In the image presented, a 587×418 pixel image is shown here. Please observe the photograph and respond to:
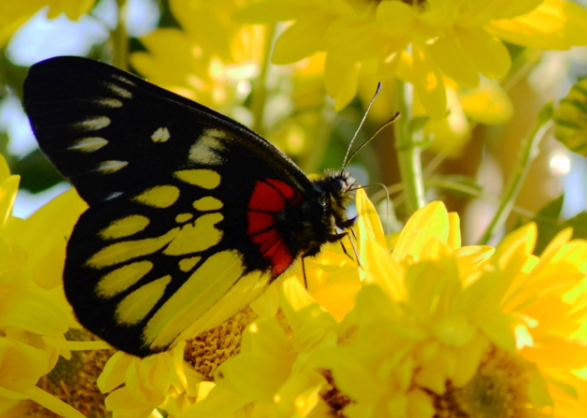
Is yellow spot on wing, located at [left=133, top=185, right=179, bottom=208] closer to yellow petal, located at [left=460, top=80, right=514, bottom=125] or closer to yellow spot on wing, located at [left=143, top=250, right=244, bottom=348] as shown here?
yellow spot on wing, located at [left=143, top=250, right=244, bottom=348]

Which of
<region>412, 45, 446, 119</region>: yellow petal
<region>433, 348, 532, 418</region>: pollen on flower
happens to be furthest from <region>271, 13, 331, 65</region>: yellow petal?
<region>433, 348, 532, 418</region>: pollen on flower

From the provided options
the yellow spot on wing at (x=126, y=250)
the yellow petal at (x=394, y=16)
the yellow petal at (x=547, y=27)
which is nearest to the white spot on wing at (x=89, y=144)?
the yellow spot on wing at (x=126, y=250)

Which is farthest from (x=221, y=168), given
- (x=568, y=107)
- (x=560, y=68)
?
(x=560, y=68)

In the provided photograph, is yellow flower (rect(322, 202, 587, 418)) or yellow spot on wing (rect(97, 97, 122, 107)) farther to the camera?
yellow spot on wing (rect(97, 97, 122, 107))

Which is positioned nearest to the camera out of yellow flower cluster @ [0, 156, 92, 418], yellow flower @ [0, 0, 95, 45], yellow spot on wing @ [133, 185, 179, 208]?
yellow flower cluster @ [0, 156, 92, 418]

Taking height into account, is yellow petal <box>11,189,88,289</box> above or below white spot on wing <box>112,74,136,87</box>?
below

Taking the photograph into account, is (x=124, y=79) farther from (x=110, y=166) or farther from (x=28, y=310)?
(x=28, y=310)

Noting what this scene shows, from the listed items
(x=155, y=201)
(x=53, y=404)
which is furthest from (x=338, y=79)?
(x=53, y=404)

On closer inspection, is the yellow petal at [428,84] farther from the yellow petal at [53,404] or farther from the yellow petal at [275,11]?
the yellow petal at [53,404]
